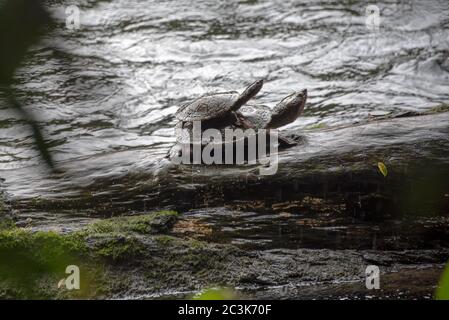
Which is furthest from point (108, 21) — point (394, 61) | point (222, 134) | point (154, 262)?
point (154, 262)

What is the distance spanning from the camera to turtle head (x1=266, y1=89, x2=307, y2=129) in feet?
13.1

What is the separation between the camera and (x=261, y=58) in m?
8.41

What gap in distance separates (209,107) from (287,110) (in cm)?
55

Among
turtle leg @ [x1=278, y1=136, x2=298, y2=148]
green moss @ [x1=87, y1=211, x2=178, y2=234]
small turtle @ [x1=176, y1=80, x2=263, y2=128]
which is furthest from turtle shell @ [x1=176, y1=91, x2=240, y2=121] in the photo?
green moss @ [x1=87, y1=211, x2=178, y2=234]

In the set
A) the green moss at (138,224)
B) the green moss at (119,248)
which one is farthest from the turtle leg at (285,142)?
the green moss at (119,248)

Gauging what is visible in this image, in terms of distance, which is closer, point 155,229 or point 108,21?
point 155,229

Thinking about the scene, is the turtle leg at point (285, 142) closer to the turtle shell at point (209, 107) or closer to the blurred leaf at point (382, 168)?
the turtle shell at point (209, 107)

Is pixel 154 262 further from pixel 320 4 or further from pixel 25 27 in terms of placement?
pixel 320 4

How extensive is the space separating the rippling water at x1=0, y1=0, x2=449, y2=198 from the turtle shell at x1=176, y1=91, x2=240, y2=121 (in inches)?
50.3

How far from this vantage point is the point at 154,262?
3074 mm

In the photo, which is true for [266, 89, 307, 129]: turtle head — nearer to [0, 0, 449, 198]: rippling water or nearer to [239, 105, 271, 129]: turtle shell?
[239, 105, 271, 129]: turtle shell

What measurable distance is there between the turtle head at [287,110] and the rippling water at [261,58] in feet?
5.15
